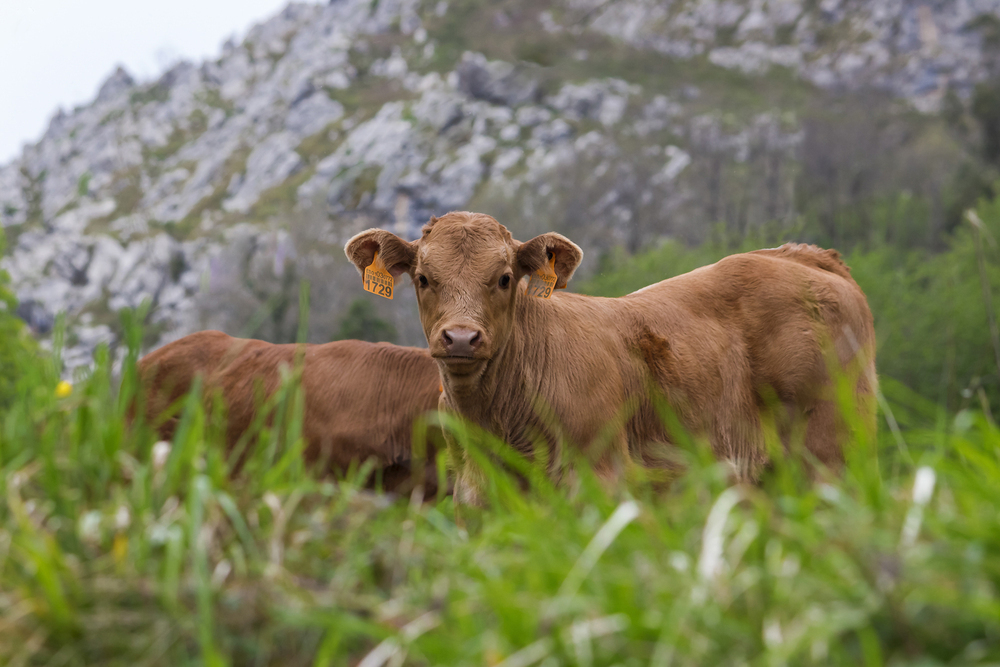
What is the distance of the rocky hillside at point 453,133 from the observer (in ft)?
188

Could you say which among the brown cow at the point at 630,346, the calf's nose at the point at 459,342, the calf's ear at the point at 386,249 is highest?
the calf's ear at the point at 386,249

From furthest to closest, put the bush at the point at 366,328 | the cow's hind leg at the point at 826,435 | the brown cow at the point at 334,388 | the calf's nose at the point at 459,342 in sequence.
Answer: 1. the bush at the point at 366,328
2. the brown cow at the point at 334,388
3. the cow's hind leg at the point at 826,435
4. the calf's nose at the point at 459,342

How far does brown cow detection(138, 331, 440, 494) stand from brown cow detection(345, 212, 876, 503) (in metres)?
2.11

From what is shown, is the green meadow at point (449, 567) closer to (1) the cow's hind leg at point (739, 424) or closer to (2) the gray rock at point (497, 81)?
(1) the cow's hind leg at point (739, 424)

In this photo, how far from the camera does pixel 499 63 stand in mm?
121750

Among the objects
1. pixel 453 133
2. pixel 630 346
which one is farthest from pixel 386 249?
pixel 453 133

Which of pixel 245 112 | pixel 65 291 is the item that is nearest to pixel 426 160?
pixel 65 291

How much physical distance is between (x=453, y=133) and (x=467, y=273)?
114 meters

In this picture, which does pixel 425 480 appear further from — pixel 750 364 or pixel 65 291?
pixel 65 291

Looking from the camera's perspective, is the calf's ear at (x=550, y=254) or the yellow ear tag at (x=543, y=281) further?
the yellow ear tag at (x=543, y=281)

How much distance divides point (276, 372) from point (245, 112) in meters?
157

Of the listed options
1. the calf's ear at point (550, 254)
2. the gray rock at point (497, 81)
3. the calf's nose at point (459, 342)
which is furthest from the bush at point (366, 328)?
the gray rock at point (497, 81)

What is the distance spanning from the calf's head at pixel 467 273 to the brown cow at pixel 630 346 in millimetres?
11

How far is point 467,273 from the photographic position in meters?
4.98
